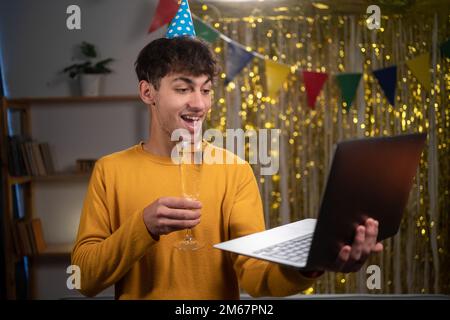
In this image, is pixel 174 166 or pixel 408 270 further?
pixel 408 270

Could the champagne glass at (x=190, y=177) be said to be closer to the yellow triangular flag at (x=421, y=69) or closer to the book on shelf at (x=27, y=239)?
the book on shelf at (x=27, y=239)

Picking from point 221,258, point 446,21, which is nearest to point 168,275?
point 221,258

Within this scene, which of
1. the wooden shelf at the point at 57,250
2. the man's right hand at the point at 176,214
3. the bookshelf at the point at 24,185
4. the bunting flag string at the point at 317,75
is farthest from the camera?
the bunting flag string at the point at 317,75

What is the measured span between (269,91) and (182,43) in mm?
1898

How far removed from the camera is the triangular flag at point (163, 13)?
2816 mm

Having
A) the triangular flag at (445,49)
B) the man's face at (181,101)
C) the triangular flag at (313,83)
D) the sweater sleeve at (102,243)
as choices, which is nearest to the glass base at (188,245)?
the sweater sleeve at (102,243)

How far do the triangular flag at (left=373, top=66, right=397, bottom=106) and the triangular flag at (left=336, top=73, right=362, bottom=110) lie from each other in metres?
0.11

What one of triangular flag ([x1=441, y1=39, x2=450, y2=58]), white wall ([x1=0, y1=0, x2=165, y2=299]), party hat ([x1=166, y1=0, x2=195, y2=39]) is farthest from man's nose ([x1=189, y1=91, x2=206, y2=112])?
triangular flag ([x1=441, y1=39, x2=450, y2=58])

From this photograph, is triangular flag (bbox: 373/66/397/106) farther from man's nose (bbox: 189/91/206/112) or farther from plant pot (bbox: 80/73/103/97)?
man's nose (bbox: 189/91/206/112)

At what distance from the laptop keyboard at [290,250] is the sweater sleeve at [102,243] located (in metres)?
0.23

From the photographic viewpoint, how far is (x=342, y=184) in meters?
0.85

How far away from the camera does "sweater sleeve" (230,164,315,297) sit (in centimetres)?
101

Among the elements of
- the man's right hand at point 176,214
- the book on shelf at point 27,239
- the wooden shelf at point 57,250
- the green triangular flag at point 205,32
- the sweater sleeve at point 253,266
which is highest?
the green triangular flag at point 205,32

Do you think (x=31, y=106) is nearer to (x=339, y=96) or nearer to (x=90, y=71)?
(x=90, y=71)
